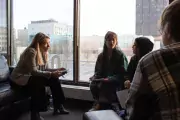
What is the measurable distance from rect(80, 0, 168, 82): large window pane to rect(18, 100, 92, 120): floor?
0.47 metres

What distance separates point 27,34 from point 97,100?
220 centimetres

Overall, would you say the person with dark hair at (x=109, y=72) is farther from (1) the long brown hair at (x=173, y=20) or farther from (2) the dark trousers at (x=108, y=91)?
(1) the long brown hair at (x=173, y=20)

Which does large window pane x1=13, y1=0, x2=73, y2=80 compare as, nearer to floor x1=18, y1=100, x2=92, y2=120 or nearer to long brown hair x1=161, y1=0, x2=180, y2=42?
floor x1=18, y1=100, x2=92, y2=120

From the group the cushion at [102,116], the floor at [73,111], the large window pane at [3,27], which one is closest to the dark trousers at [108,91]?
the floor at [73,111]

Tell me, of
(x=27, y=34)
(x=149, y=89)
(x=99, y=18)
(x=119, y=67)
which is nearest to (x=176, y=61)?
(x=149, y=89)

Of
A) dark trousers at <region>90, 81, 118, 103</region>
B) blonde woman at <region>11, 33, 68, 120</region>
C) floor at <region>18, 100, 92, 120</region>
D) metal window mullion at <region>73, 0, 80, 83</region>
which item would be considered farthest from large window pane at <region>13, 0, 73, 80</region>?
dark trousers at <region>90, 81, 118, 103</region>

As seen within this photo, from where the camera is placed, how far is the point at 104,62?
3.48 meters

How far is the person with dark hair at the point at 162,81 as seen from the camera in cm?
79

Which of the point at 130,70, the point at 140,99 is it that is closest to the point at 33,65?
the point at 130,70

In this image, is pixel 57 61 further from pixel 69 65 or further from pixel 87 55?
pixel 87 55

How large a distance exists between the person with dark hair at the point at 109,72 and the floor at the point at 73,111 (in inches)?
14.4

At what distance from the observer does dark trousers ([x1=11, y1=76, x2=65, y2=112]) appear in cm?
322

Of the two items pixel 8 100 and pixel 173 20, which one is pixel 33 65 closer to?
pixel 8 100

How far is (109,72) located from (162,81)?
2639 millimetres
